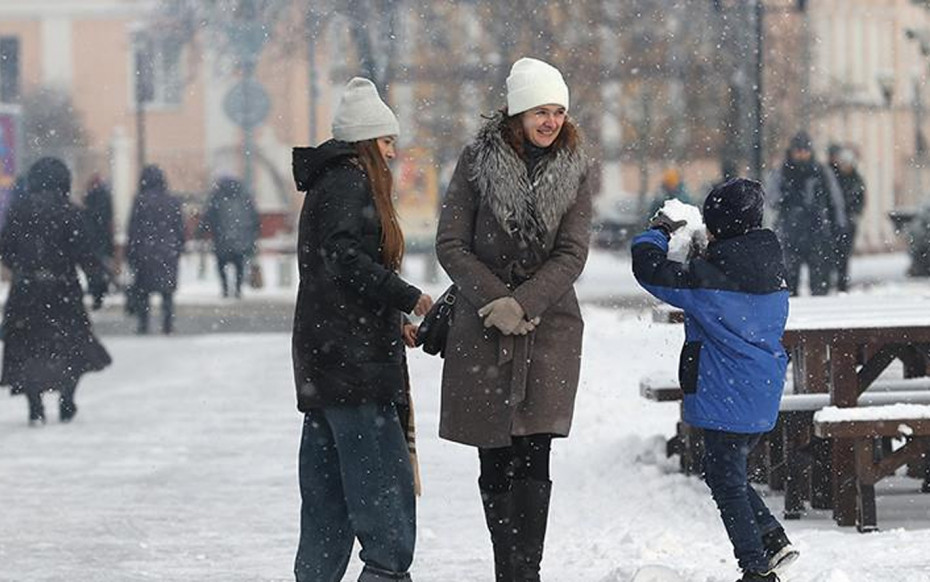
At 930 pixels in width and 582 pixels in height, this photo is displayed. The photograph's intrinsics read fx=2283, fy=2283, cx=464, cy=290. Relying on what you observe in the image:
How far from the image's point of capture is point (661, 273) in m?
7.51

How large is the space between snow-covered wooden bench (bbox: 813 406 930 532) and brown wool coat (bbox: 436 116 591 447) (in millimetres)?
1722

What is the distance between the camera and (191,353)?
66.9ft

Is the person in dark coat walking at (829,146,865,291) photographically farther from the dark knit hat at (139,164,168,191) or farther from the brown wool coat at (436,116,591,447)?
the brown wool coat at (436,116,591,447)

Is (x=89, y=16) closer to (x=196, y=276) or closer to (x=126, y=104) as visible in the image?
(x=126, y=104)

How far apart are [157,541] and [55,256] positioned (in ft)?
17.7

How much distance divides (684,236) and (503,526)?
1.18 metres

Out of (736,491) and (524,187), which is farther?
(736,491)

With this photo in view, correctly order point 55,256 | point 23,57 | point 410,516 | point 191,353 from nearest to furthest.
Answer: point 410,516 < point 55,256 < point 191,353 < point 23,57

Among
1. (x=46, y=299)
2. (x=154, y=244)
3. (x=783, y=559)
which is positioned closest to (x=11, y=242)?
(x=46, y=299)

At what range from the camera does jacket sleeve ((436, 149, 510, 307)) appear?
718 centimetres

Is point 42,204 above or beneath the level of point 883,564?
above

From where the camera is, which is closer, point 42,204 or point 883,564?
point 883,564

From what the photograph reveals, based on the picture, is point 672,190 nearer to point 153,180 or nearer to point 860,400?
point 153,180

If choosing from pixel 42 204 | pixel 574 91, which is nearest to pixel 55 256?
pixel 42 204
